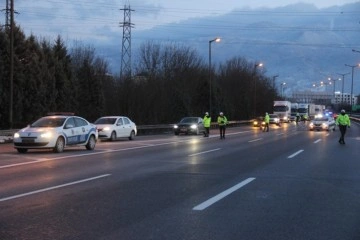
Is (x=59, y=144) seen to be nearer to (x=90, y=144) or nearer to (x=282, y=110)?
(x=90, y=144)

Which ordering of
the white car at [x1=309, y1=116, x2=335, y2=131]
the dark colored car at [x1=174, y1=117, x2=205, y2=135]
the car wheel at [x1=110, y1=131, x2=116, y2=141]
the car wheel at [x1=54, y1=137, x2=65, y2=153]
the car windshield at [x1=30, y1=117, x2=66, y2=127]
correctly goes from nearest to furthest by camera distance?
the car wheel at [x1=54, y1=137, x2=65, y2=153] → the car windshield at [x1=30, y1=117, x2=66, y2=127] → the car wheel at [x1=110, y1=131, x2=116, y2=141] → the dark colored car at [x1=174, y1=117, x2=205, y2=135] → the white car at [x1=309, y1=116, x2=335, y2=131]

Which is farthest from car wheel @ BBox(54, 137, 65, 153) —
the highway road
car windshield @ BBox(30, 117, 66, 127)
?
the highway road

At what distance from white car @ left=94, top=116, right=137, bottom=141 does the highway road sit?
13767mm

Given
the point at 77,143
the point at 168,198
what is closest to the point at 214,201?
the point at 168,198

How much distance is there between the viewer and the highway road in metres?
7.18

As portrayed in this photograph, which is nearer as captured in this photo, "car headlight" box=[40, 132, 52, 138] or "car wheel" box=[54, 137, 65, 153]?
"car headlight" box=[40, 132, 52, 138]

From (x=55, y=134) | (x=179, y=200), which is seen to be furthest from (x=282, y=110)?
(x=179, y=200)

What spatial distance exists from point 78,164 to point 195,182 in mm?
5322

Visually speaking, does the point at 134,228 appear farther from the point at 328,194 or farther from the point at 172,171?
the point at 172,171

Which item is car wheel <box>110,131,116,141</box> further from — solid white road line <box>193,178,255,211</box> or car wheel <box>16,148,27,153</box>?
solid white road line <box>193,178,255,211</box>

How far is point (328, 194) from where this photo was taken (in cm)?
1050

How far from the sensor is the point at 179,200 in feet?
31.5

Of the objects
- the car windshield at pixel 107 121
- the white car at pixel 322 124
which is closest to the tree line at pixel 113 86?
the car windshield at pixel 107 121

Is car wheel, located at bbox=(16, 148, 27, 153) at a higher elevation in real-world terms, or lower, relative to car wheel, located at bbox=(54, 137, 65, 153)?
lower
